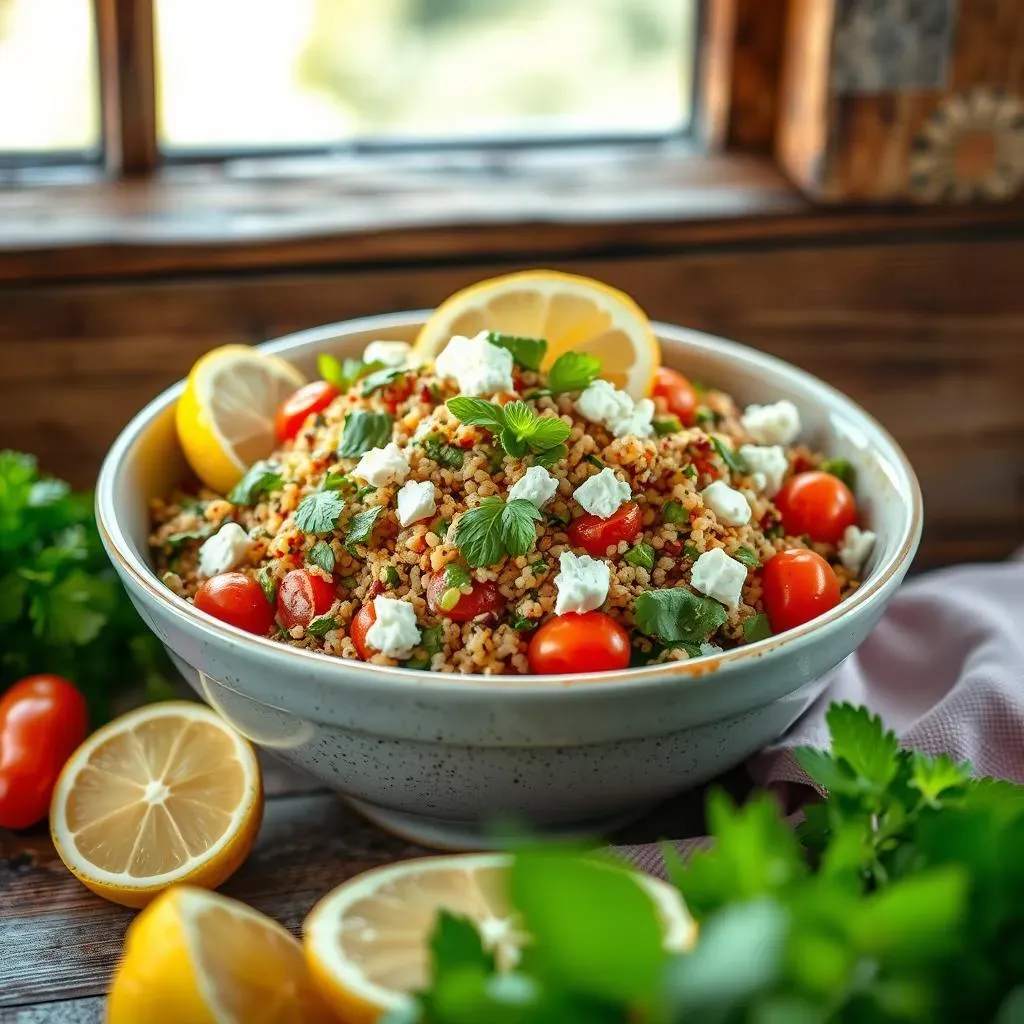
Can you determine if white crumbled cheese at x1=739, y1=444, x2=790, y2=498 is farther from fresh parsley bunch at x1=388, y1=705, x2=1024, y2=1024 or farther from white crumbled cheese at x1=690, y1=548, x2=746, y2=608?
fresh parsley bunch at x1=388, y1=705, x2=1024, y2=1024

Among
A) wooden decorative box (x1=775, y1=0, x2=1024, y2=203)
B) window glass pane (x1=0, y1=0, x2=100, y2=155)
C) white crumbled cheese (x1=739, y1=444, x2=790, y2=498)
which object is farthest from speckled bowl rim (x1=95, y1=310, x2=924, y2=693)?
window glass pane (x1=0, y1=0, x2=100, y2=155)

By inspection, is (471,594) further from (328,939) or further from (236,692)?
(328,939)

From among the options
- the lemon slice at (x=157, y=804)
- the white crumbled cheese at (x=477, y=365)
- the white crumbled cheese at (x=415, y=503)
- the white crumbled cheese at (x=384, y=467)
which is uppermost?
the white crumbled cheese at (x=477, y=365)

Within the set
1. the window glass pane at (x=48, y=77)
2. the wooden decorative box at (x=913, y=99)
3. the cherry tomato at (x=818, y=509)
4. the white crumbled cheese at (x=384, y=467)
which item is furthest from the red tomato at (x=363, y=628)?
the window glass pane at (x=48, y=77)

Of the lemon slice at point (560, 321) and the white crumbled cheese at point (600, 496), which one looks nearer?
the white crumbled cheese at point (600, 496)

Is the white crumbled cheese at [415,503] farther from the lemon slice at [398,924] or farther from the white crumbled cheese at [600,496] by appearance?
the lemon slice at [398,924]

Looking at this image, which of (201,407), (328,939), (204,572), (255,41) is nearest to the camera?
(328,939)

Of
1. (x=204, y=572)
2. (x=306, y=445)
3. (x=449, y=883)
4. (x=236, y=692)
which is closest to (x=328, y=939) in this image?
(x=449, y=883)
